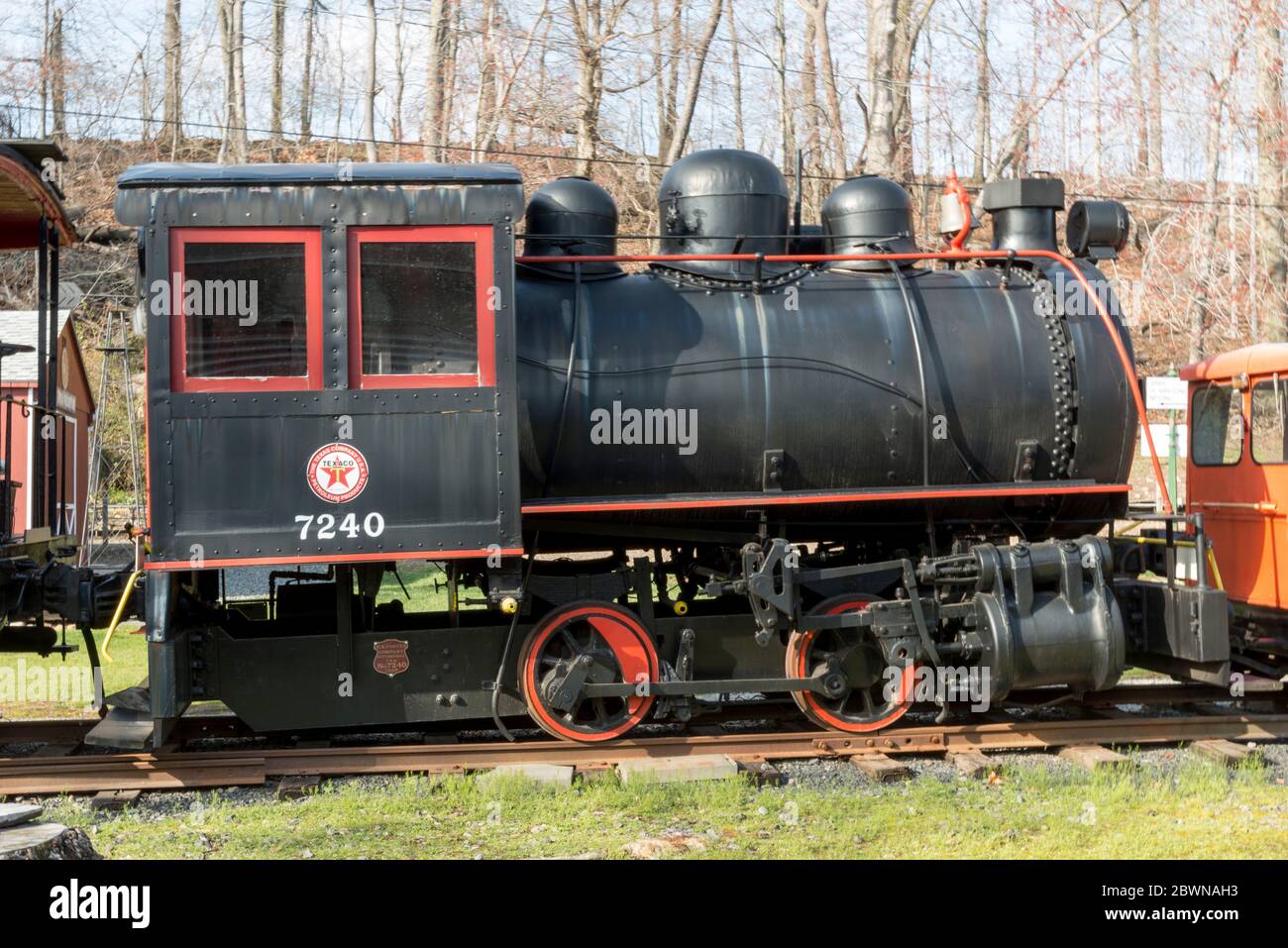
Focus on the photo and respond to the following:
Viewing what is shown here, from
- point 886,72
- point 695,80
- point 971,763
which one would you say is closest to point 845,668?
point 971,763

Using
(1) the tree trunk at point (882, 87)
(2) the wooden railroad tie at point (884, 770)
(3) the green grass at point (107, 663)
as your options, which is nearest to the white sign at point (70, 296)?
(3) the green grass at point (107, 663)

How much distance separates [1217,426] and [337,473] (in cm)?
680

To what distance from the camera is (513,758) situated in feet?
23.5

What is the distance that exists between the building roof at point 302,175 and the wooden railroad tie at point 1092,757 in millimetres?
5013

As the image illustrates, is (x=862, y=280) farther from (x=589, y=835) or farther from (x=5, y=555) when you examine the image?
(x=5, y=555)

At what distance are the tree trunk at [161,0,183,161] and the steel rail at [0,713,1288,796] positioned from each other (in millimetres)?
27421

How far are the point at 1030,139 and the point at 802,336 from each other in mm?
19210

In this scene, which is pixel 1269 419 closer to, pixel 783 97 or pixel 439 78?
pixel 783 97

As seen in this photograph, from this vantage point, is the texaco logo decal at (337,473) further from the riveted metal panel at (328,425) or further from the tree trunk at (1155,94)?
the tree trunk at (1155,94)

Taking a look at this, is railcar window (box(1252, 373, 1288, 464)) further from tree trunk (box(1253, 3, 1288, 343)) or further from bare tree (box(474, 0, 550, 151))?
bare tree (box(474, 0, 550, 151))

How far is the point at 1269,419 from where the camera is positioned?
334 inches

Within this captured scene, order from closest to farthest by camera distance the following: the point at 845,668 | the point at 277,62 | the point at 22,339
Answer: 1. the point at 845,668
2. the point at 22,339
3. the point at 277,62

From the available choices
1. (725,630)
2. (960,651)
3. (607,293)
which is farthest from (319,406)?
(960,651)

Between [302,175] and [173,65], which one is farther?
[173,65]
